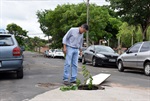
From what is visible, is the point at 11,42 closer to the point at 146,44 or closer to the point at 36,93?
the point at 36,93

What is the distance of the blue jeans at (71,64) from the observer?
807 centimetres

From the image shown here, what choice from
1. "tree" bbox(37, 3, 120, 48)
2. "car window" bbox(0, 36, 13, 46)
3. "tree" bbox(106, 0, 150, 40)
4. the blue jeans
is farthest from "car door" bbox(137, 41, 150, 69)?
"tree" bbox(37, 3, 120, 48)

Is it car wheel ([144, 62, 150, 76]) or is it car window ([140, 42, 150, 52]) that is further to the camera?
car window ([140, 42, 150, 52])

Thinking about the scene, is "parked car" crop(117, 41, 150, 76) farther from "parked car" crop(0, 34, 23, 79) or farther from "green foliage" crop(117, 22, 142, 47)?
"green foliage" crop(117, 22, 142, 47)

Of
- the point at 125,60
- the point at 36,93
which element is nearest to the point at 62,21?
the point at 125,60

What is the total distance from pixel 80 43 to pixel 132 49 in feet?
17.3

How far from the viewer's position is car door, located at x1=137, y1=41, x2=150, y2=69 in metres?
11.8

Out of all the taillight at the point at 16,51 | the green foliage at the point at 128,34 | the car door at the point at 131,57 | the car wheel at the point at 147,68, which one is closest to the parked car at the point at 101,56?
the car door at the point at 131,57

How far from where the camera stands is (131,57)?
1285cm

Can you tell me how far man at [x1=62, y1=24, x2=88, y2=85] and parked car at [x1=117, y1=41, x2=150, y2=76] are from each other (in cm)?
435

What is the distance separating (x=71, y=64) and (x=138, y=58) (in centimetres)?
482

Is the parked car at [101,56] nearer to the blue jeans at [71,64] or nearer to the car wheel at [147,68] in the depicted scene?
the car wheel at [147,68]

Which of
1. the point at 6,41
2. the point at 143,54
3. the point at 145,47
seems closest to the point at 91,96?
the point at 6,41

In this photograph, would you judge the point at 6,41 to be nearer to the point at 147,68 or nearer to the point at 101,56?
the point at 147,68
